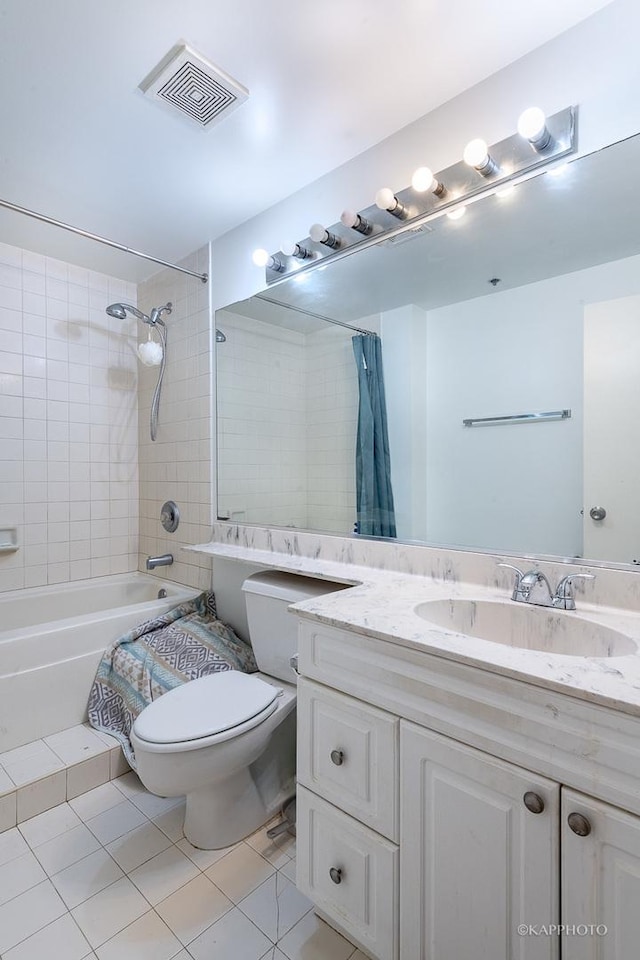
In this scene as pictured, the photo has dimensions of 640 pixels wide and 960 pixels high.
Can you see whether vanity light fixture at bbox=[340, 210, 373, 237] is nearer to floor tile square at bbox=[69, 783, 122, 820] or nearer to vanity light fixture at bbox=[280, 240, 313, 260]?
vanity light fixture at bbox=[280, 240, 313, 260]

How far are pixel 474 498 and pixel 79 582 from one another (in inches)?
87.2

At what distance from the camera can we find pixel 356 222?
5.10 ft

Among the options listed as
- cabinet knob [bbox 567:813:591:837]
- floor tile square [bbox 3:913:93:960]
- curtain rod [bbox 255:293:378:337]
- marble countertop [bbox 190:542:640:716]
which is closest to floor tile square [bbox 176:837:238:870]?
floor tile square [bbox 3:913:93:960]

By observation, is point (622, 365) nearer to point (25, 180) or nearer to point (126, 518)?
point (25, 180)

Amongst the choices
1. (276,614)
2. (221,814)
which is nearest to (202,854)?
(221,814)

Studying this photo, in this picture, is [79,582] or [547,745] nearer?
[547,745]

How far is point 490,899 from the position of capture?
0.80m

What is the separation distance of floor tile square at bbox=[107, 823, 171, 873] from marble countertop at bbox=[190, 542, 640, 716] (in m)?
0.92

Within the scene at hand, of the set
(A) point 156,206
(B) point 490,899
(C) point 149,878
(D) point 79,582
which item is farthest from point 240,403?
(B) point 490,899

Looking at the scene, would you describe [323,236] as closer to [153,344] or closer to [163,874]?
[153,344]

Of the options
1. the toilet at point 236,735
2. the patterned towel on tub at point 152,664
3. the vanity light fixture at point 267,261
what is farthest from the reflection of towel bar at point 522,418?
the patterned towel on tub at point 152,664

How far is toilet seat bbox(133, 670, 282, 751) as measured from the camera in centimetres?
124

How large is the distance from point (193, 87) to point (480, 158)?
0.87 metres

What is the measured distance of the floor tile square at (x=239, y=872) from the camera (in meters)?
1.27
